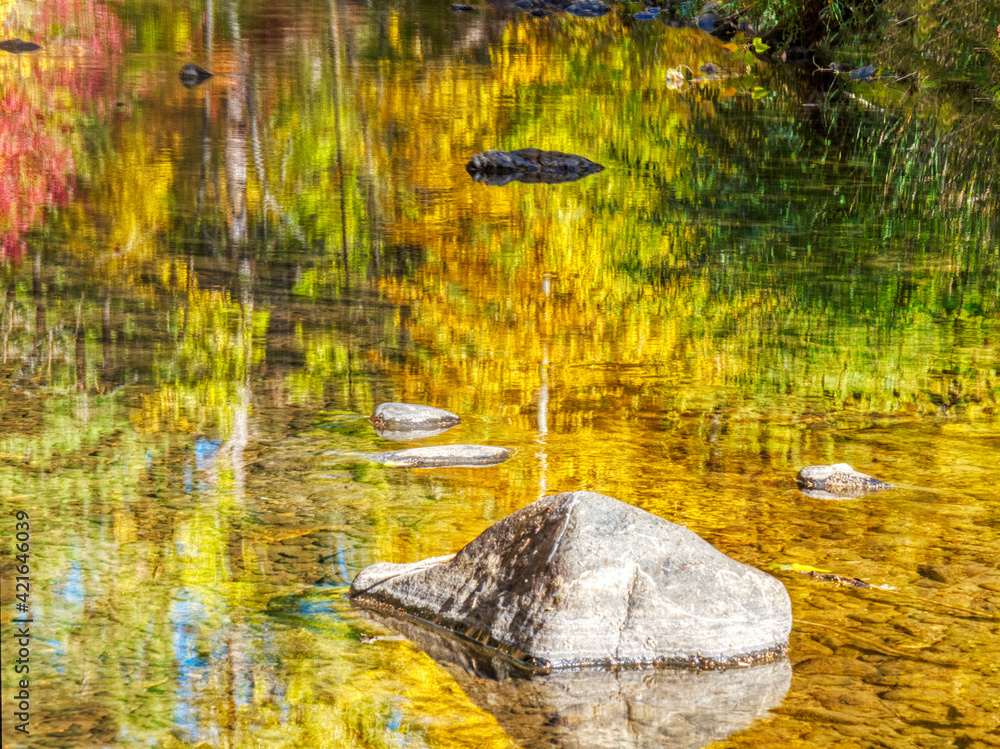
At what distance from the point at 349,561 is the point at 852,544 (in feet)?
7.02

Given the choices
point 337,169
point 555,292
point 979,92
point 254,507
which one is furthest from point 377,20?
point 254,507

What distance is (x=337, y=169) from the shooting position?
45.7ft

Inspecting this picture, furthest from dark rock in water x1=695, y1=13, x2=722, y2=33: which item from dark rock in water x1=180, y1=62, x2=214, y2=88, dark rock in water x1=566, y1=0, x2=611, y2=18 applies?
dark rock in water x1=180, y1=62, x2=214, y2=88

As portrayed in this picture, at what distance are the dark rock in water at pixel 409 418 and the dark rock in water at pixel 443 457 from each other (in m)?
0.40

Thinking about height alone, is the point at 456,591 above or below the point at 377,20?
below

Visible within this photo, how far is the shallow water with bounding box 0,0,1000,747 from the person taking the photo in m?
4.16

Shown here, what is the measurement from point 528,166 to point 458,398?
750 cm

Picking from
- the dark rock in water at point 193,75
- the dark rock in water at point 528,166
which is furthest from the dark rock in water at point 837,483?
the dark rock in water at point 193,75

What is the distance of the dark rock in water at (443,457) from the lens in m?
6.08

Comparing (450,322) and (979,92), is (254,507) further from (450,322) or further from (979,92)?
(979,92)

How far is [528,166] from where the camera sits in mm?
14148

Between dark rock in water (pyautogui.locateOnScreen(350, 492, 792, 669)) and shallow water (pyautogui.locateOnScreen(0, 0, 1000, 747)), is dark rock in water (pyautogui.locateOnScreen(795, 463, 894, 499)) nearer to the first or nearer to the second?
shallow water (pyautogui.locateOnScreen(0, 0, 1000, 747))

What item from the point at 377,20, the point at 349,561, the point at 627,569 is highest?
the point at 377,20

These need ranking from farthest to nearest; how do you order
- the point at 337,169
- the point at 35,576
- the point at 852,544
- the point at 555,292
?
the point at 337,169
the point at 555,292
the point at 852,544
the point at 35,576
